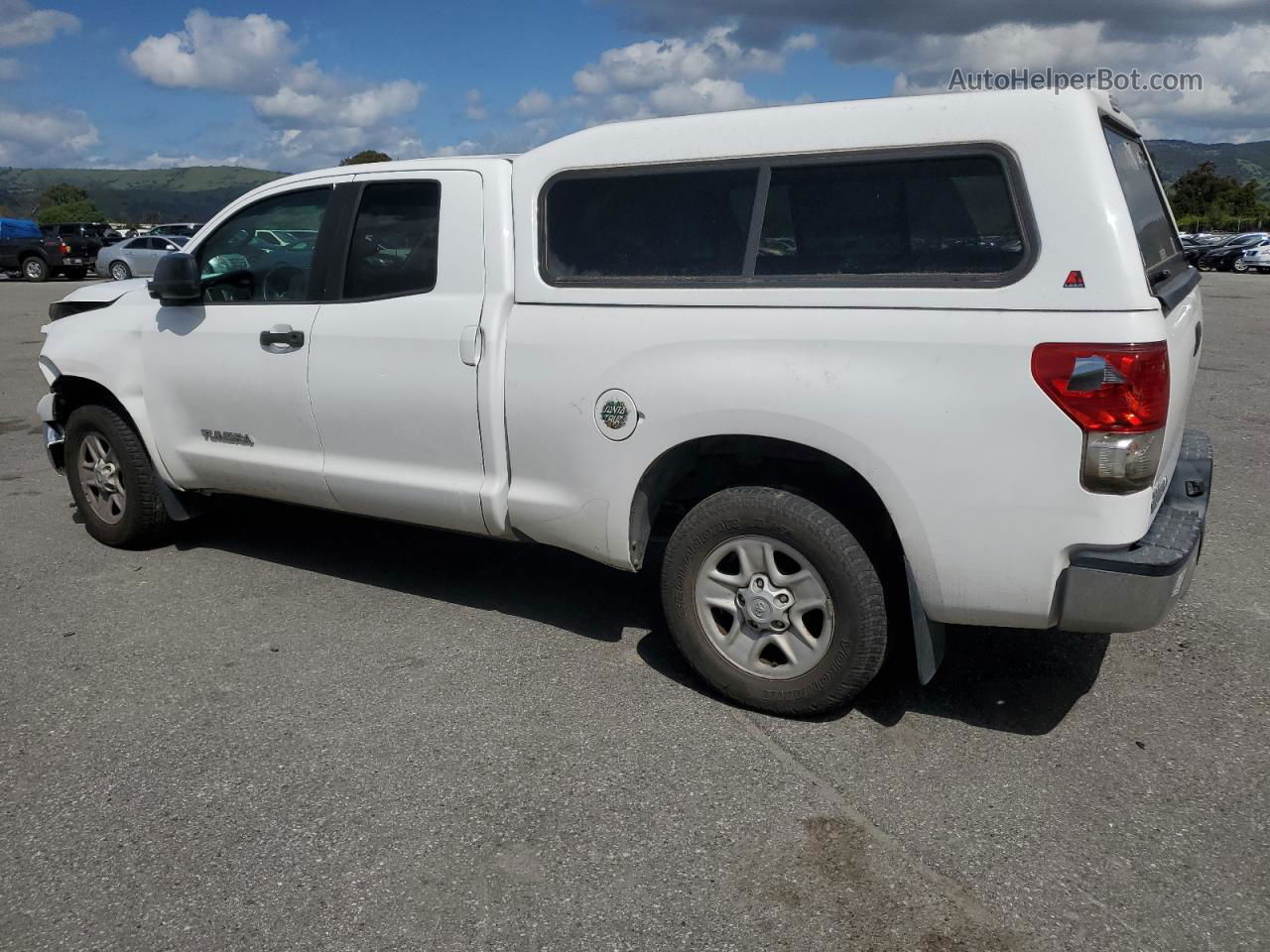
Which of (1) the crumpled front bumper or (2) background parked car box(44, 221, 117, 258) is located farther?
(2) background parked car box(44, 221, 117, 258)

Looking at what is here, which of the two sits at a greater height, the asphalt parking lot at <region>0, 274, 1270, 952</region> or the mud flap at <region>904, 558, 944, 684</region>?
the mud flap at <region>904, 558, 944, 684</region>

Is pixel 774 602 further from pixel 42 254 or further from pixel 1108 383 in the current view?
pixel 42 254

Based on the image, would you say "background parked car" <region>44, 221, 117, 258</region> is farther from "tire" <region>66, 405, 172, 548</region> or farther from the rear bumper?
the rear bumper

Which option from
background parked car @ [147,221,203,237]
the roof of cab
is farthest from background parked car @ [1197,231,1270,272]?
the roof of cab

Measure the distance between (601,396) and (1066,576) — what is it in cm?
166

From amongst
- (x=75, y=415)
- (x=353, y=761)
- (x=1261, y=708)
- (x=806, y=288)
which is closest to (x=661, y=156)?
(x=806, y=288)

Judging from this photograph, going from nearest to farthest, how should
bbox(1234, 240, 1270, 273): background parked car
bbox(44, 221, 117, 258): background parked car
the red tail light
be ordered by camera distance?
1. the red tail light
2. bbox(44, 221, 117, 258): background parked car
3. bbox(1234, 240, 1270, 273): background parked car

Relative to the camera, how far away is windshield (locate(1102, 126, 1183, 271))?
3.41 m

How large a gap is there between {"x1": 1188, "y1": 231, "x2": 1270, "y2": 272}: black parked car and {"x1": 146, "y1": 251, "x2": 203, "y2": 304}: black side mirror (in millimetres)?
37473

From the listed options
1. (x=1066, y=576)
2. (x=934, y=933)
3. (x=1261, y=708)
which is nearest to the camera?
(x=934, y=933)

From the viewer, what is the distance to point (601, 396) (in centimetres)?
388

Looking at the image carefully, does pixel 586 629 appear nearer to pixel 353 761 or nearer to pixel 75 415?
pixel 353 761

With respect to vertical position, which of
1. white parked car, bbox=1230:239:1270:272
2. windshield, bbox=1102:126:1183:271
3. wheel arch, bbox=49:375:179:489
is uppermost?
windshield, bbox=1102:126:1183:271

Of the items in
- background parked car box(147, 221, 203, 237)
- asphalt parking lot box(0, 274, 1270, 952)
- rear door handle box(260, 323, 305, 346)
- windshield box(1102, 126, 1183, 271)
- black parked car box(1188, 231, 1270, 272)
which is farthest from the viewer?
black parked car box(1188, 231, 1270, 272)
